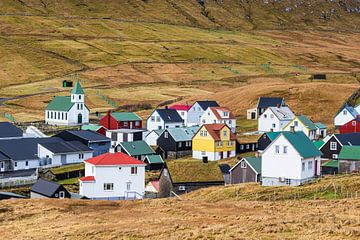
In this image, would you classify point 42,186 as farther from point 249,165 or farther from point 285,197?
point 285,197

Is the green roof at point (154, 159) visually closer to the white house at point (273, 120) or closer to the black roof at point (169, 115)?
the white house at point (273, 120)

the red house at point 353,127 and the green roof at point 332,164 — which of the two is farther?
the red house at point 353,127

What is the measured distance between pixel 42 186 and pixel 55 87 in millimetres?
110453

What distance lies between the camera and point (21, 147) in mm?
85062

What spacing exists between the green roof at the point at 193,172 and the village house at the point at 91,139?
2798cm

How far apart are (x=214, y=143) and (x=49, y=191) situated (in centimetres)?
2779

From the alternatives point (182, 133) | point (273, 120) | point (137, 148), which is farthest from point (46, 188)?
point (273, 120)

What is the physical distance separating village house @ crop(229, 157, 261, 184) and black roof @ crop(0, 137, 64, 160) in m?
28.4

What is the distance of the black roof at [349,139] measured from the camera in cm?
7106

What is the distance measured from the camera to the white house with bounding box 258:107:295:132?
102 meters

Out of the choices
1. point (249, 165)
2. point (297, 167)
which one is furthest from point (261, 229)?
point (249, 165)

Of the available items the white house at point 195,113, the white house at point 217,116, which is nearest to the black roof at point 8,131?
the white house at point 217,116

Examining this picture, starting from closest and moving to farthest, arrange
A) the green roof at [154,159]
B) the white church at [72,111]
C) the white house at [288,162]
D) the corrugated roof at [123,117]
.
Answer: the white house at [288,162], the green roof at [154,159], the corrugated roof at [123,117], the white church at [72,111]

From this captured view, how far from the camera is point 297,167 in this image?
6034 cm
